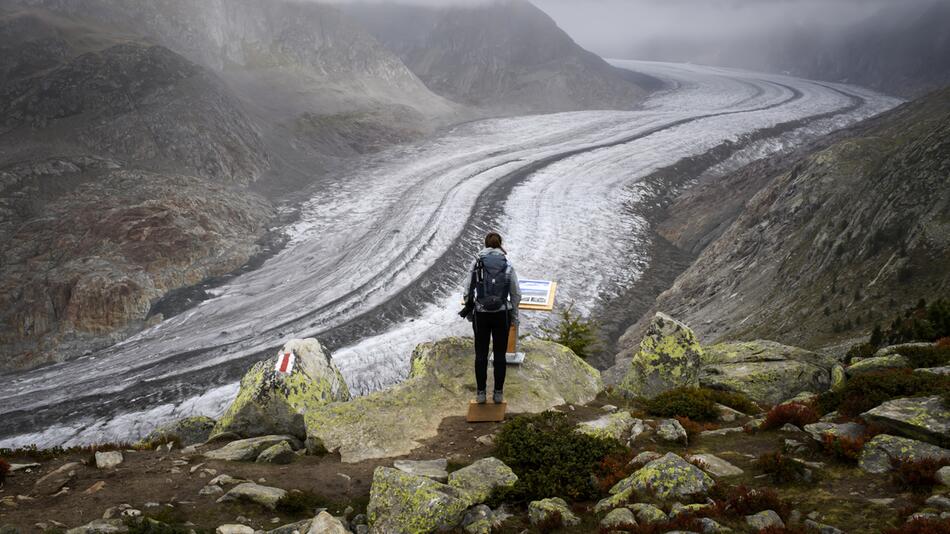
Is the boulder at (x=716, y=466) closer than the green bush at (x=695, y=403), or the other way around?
the boulder at (x=716, y=466)

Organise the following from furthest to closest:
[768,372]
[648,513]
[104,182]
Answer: [104,182]
[768,372]
[648,513]

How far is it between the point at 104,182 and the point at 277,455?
1129 inches

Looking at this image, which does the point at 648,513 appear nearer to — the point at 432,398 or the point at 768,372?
the point at 432,398

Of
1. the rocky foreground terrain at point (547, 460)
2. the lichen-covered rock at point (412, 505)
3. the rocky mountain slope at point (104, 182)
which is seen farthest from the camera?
the rocky mountain slope at point (104, 182)

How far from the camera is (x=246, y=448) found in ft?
28.9

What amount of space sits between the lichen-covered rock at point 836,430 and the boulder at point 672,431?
1533mm

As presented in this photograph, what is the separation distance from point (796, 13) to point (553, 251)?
101 meters

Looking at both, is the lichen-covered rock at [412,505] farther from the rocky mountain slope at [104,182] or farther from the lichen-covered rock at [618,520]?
the rocky mountain slope at [104,182]

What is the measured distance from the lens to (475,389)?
10.6m

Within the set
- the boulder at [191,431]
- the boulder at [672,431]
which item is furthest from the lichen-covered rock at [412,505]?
the boulder at [191,431]

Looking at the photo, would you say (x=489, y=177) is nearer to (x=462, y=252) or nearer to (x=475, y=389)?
(x=462, y=252)

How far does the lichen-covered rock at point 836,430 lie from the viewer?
6551 mm

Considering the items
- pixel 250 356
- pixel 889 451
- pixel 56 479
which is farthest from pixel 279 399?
pixel 250 356

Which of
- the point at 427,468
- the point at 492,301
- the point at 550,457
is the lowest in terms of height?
the point at 427,468
